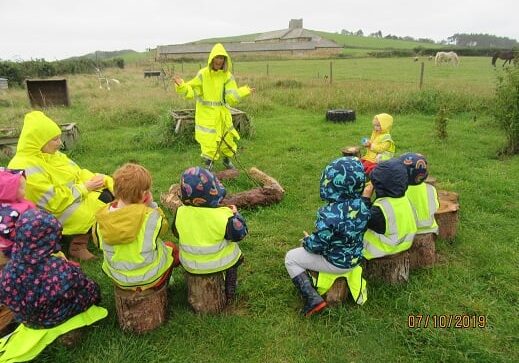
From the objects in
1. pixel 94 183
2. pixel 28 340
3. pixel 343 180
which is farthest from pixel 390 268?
pixel 94 183

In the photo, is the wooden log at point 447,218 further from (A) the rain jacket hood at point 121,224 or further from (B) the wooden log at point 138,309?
(A) the rain jacket hood at point 121,224

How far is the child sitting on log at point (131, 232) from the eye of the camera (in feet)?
10.1

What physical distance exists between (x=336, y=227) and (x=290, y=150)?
19.4 ft

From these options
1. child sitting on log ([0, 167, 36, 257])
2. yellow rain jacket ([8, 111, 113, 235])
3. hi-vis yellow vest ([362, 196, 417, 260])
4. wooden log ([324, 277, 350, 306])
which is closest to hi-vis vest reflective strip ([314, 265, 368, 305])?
wooden log ([324, 277, 350, 306])

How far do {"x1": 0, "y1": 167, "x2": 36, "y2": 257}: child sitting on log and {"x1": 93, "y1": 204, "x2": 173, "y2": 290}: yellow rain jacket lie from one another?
2.14ft

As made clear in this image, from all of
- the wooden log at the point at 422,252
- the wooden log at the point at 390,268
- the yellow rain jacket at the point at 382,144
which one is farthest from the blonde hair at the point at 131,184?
the yellow rain jacket at the point at 382,144

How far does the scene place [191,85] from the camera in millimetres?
6801

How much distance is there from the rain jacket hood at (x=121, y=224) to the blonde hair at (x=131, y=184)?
88 mm

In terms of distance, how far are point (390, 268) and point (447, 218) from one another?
132cm

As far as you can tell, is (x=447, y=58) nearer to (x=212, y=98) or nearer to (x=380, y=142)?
(x=380, y=142)

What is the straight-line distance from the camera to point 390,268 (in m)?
3.92

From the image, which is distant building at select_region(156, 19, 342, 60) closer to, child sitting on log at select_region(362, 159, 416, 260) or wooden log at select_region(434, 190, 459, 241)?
wooden log at select_region(434, 190, 459, 241)

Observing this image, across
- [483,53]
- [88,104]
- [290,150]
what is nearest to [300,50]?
[483,53]

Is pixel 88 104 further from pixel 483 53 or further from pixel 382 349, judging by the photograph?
pixel 483 53
